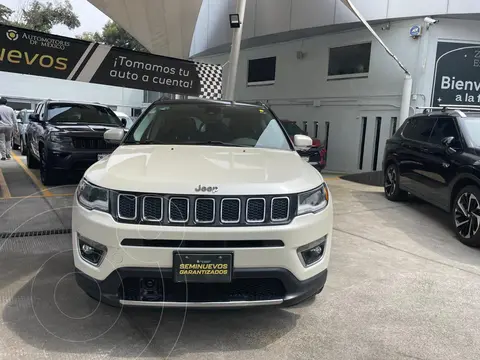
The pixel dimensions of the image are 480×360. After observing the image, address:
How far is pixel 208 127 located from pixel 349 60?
33.5 feet

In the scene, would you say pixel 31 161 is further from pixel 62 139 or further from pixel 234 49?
pixel 234 49

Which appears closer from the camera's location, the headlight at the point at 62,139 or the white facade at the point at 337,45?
the headlight at the point at 62,139

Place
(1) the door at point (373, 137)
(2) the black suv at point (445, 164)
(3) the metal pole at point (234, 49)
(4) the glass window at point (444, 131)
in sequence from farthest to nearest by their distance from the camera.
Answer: (1) the door at point (373, 137)
(3) the metal pole at point (234, 49)
(4) the glass window at point (444, 131)
(2) the black suv at point (445, 164)

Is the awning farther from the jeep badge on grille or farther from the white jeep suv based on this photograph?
the jeep badge on grille

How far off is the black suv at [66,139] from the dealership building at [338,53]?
591cm

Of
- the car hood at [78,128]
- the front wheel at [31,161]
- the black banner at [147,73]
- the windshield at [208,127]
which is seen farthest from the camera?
the front wheel at [31,161]

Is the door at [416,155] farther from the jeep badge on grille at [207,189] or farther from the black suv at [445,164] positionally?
the jeep badge on grille at [207,189]

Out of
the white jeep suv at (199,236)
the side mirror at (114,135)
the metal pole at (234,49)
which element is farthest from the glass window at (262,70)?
the white jeep suv at (199,236)

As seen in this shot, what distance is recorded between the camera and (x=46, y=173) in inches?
306

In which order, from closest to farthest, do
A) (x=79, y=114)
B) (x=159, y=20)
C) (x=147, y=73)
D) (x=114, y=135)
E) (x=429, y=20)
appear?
(x=114, y=135) → (x=79, y=114) → (x=147, y=73) → (x=429, y=20) → (x=159, y=20)

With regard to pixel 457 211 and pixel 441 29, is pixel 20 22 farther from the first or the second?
pixel 457 211

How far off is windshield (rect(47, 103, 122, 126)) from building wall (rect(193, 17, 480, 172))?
7.24 metres

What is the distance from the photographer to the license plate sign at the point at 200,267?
257 cm

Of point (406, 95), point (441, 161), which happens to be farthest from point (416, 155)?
point (406, 95)
